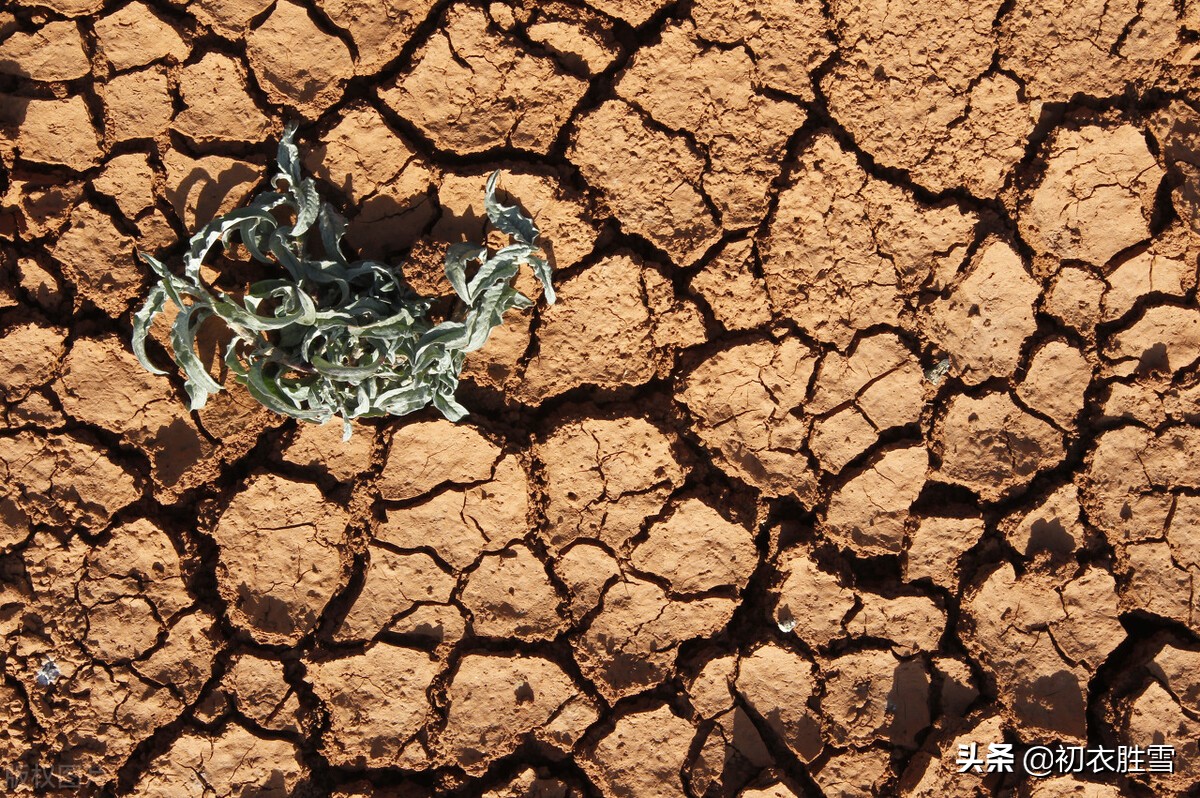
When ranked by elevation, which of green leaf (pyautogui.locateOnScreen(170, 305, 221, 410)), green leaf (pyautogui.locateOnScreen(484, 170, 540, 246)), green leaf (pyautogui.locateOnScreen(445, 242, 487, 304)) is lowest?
green leaf (pyautogui.locateOnScreen(170, 305, 221, 410))

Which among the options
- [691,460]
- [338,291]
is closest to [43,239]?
[338,291]

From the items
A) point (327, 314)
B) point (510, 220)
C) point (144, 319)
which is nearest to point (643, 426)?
point (510, 220)

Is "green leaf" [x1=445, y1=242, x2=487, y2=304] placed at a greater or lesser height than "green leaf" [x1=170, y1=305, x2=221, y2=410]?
greater

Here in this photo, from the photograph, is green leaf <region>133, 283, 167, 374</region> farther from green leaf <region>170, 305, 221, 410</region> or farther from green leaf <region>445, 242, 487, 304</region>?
green leaf <region>445, 242, 487, 304</region>

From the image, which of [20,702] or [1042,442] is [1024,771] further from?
[20,702]

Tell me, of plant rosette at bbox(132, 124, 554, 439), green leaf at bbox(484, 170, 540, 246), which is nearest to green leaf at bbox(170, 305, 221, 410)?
plant rosette at bbox(132, 124, 554, 439)
